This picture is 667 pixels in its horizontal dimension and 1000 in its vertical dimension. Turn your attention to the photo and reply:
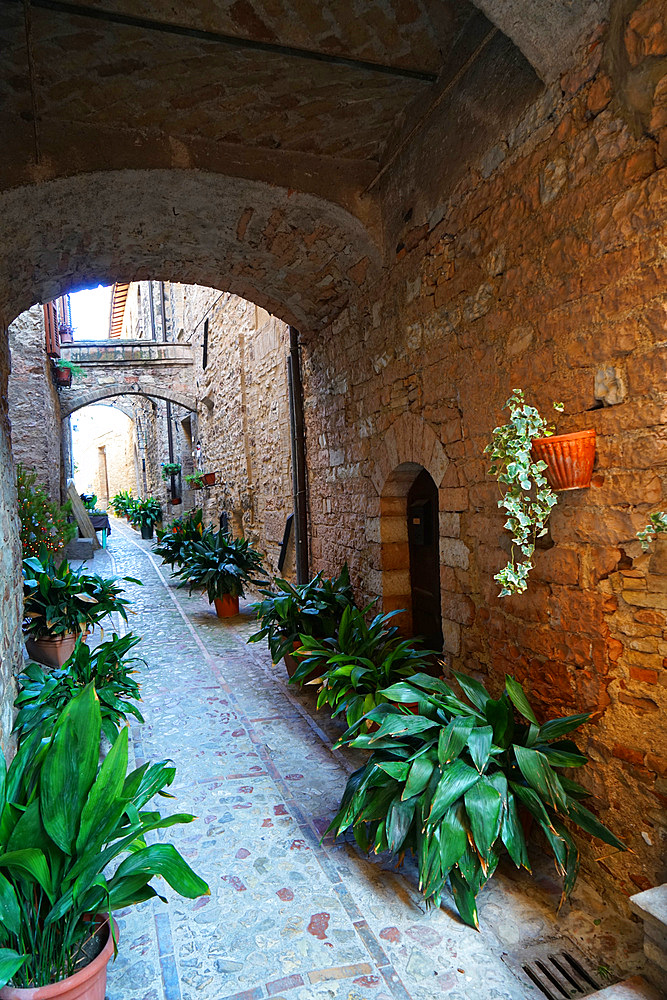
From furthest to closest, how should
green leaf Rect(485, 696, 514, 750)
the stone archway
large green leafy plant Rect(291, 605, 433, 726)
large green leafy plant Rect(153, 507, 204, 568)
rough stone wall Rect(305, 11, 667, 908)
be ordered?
the stone archway
large green leafy plant Rect(153, 507, 204, 568)
large green leafy plant Rect(291, 605, 433, 726)
green leaf Rect(485, 696, 514, 750)
rough stone wall Rect(305, 11, 667, 908)

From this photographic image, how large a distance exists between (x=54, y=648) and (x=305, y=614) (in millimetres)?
1890

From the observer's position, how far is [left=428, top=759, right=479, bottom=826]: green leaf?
215 centimetres

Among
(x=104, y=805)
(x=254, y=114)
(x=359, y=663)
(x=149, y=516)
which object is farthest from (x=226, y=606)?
(x=149, y=516)

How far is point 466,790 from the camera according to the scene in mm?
2209

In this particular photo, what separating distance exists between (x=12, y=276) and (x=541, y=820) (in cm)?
425

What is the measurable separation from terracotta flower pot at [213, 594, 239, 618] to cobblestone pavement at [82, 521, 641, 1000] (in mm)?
3573

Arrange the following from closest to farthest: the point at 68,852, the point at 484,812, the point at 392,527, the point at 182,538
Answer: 1. the point at 68,852
2. the point at 484,812
3. the point at 392,527
4. the point at 182,538

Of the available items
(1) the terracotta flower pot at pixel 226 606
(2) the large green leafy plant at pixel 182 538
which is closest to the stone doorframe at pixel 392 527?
(1) the terracotta flower pot at pixel 226 606

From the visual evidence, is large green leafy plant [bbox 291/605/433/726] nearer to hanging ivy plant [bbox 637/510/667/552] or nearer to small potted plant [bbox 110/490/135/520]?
hanging ivy plant [bbox 637/510/667/552]

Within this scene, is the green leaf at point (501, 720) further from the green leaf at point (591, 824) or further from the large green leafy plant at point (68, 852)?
the large green leafy plant at point (68, 852)

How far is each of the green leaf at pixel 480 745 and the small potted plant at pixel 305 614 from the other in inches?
92.7

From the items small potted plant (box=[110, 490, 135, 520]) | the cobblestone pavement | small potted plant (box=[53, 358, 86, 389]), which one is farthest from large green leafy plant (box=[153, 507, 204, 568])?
small potted plant (box=[110, 490, 135, 520])

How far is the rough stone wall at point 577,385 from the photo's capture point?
2.05m

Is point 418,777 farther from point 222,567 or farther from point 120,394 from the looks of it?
point 120,394
